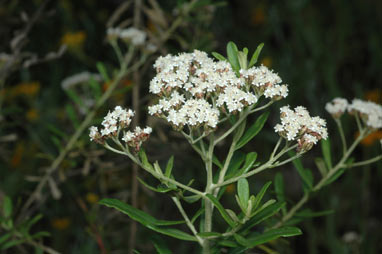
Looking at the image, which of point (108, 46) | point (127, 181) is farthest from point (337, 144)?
point (108, 46)

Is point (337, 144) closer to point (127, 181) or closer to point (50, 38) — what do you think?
point (127, 181)

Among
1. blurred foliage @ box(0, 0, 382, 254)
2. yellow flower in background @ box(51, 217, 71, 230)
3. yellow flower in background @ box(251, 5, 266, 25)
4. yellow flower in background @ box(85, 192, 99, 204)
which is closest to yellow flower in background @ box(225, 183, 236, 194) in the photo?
blurred foliage @ box(0, 0, 382, 254)

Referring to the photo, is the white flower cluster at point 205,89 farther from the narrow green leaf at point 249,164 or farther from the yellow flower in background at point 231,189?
the yellow flower in background at point 231,189

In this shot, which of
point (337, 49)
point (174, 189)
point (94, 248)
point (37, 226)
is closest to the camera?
point (174, 189)

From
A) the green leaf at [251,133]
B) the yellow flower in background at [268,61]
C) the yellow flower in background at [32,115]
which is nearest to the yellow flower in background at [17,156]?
the yellow flower in background at [32,115]

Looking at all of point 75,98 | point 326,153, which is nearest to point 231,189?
point 75,98

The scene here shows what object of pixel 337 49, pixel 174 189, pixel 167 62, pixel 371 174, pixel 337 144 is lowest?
pixel 174 189
